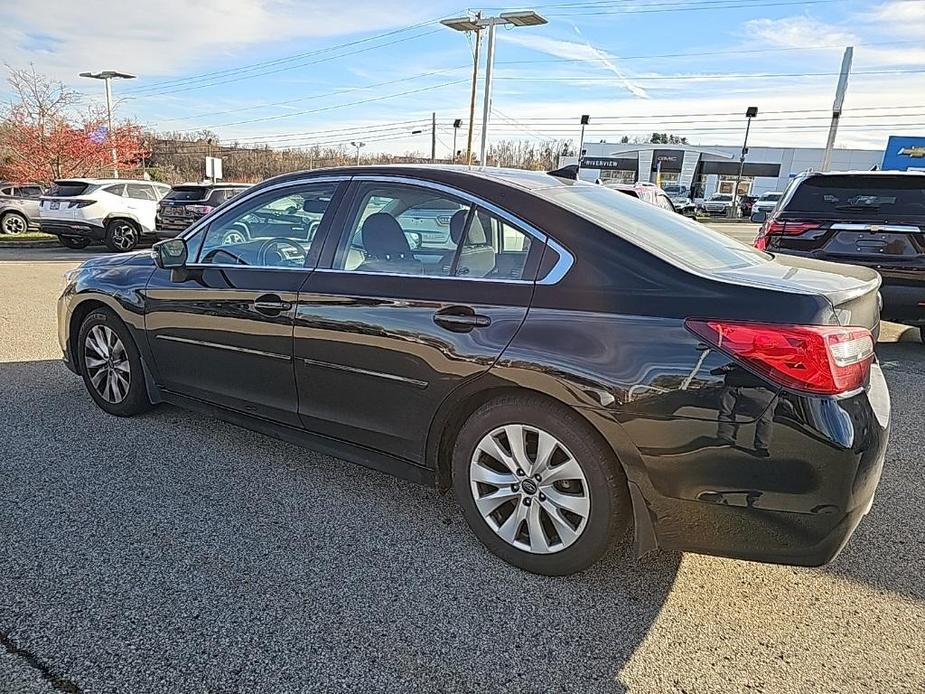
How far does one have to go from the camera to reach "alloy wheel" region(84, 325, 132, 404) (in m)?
4.18

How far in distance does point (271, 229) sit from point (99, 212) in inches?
517

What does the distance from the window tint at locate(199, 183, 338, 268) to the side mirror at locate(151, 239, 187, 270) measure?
0.41 ft

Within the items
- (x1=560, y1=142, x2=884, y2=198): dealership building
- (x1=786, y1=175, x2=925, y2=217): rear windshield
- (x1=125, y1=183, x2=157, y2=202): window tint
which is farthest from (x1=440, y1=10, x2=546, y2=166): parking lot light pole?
(x1=560, y1=142, x2=884, y2=198): dealership building

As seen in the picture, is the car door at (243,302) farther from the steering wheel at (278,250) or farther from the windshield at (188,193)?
the windshield at (188,193)

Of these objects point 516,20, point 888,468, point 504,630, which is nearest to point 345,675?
point 504,630

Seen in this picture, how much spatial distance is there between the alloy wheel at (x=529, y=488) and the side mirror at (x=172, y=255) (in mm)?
2204

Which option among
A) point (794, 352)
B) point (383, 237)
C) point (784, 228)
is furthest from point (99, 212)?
point (794, 352)

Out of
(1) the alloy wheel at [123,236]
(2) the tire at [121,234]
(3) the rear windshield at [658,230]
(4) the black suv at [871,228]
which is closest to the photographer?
(3) the rear windshield at [658,230]

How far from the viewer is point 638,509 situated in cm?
239

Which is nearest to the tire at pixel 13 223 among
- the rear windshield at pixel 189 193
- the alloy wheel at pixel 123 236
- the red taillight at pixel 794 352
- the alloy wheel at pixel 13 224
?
the alloy wheel at pixel 13 224

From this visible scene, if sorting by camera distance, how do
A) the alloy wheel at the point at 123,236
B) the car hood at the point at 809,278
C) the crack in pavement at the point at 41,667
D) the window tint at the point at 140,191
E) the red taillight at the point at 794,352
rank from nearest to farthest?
the crack in pavement at the point at 41,667 < the red taillight at the point at 794,352 < the car hood at the point at 809,278 < the alloy wheel at the point at 123,236 < the window tint at the point at 140,191

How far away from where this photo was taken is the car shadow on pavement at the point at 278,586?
212 cm

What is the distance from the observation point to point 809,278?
2.52 m

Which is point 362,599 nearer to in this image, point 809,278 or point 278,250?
point 278,250
